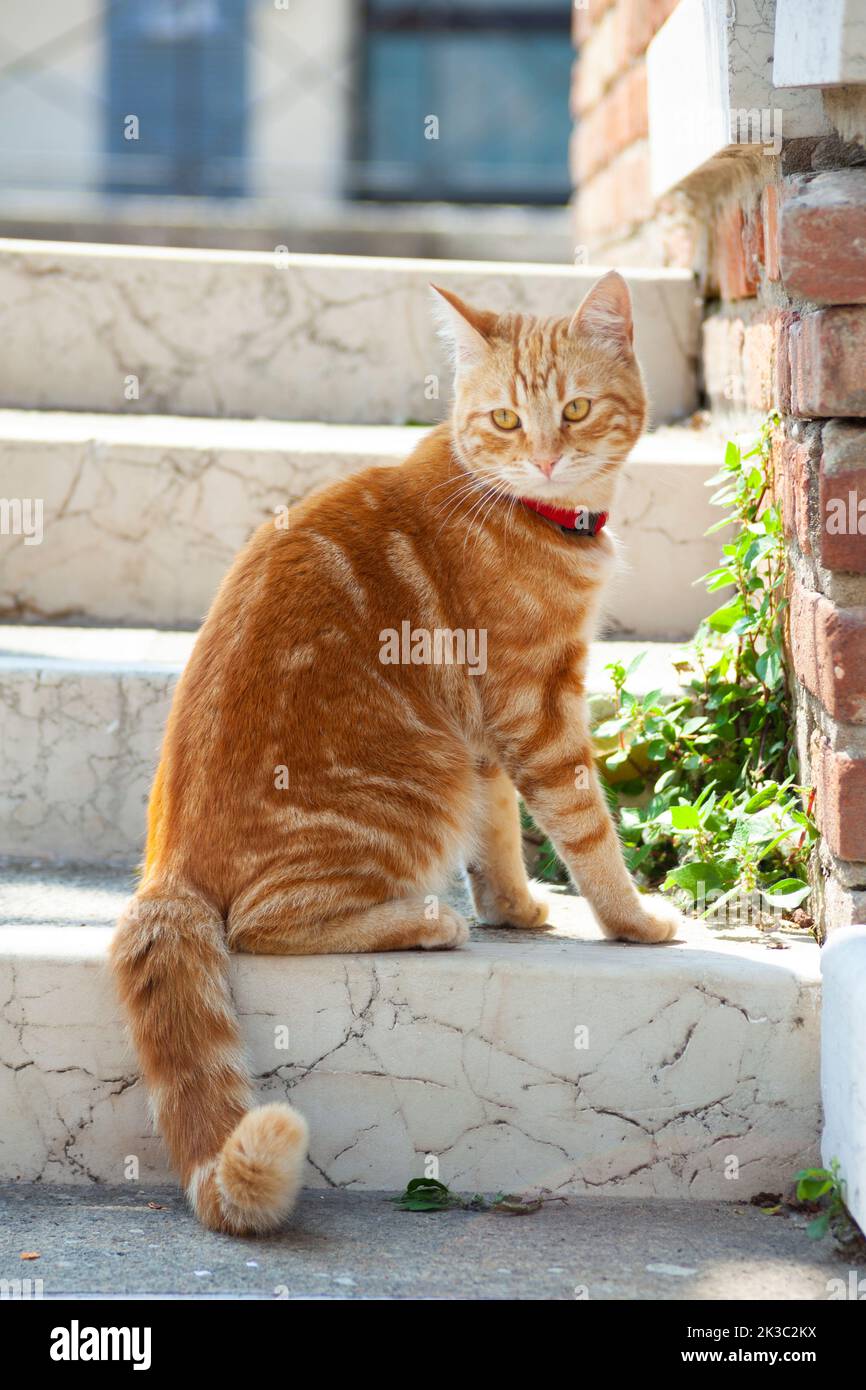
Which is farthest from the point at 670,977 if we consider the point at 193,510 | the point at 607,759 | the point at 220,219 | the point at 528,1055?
the point at 220,219

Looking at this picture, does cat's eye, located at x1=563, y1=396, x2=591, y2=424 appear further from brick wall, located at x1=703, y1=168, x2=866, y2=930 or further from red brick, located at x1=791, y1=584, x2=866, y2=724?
red brick, located at x1=791, y1=584, x2=866, y2=724

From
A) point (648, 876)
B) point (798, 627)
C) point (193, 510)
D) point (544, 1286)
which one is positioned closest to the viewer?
point (544, 1286)

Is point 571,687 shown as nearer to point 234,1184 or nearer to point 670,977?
point 670,977

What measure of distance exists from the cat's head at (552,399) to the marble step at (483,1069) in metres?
0.85

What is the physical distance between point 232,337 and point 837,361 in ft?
6.91

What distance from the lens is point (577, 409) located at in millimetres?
2584

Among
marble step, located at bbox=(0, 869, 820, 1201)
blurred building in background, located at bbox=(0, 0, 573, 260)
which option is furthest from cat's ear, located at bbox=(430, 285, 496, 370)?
blurred building in background, located at bbox=(0, 0, 573, 260)

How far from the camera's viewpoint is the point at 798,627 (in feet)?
8.15

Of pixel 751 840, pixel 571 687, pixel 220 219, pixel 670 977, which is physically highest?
pixel 220 219

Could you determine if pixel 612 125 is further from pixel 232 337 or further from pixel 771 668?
pixel 771 668

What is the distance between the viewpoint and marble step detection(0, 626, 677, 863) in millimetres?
2938

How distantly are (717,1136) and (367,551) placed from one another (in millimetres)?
1097

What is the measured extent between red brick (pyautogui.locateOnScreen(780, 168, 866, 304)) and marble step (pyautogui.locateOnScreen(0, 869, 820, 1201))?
1022mm

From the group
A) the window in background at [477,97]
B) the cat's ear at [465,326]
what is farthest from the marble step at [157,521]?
the window in background at [477,97]
